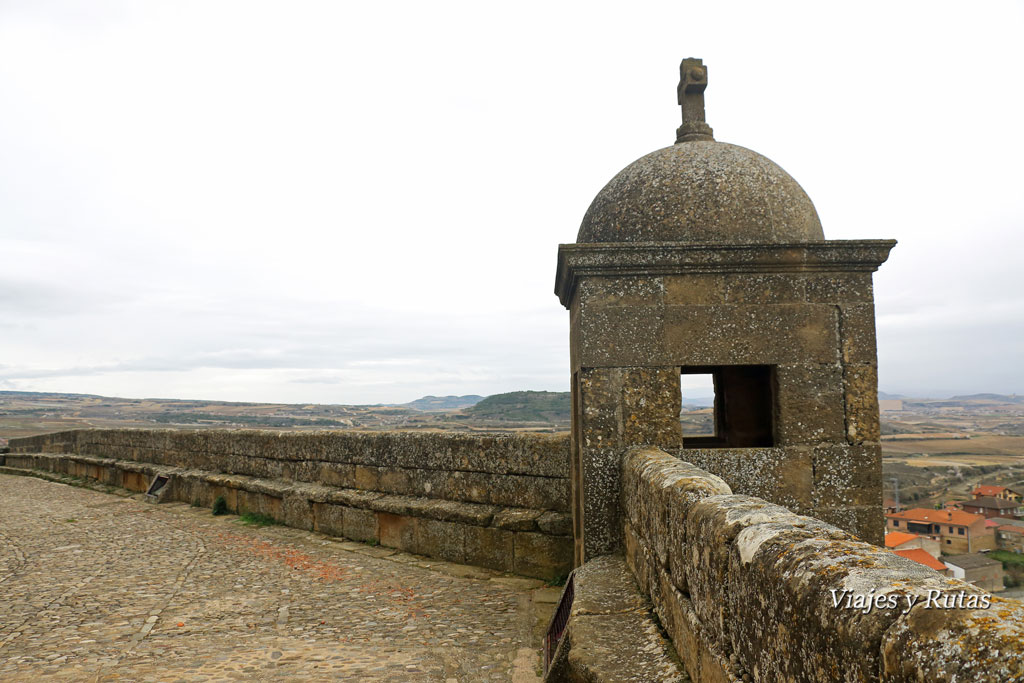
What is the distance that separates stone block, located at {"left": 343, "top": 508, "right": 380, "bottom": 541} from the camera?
7379mm

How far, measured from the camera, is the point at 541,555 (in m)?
5.88

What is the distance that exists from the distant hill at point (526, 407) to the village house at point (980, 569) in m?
19.5

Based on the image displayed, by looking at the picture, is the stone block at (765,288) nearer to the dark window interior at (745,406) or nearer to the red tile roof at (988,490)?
the dark window interior at (745,406)

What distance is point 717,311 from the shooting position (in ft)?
14.6

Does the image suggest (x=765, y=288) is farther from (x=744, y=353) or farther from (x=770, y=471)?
(x=770, y=471)

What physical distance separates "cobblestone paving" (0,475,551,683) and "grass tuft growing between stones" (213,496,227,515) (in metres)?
1.09

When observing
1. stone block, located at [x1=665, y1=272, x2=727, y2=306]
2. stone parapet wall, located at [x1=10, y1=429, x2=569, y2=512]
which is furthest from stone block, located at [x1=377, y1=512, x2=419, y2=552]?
stone block, located at [x1=665, y1=272, x2=727, y2=306]

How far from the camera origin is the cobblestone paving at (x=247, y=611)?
3.98m

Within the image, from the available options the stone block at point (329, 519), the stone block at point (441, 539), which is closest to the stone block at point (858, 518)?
the stone block at point (441, 539)

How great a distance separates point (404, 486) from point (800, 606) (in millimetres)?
6208

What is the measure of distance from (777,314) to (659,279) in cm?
82

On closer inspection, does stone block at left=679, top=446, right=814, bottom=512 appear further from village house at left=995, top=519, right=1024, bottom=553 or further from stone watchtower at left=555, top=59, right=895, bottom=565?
village house at left=995, top=519, right=1024, bottom=553

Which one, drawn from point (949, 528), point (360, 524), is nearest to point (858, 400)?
point (360, 524)

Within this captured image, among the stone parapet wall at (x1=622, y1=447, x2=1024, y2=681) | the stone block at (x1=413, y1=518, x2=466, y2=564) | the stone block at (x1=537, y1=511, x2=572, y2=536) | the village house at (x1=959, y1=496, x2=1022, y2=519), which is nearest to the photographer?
the stone parapet wall at (x1=622, y1=447, x2=1024, y2=681)
